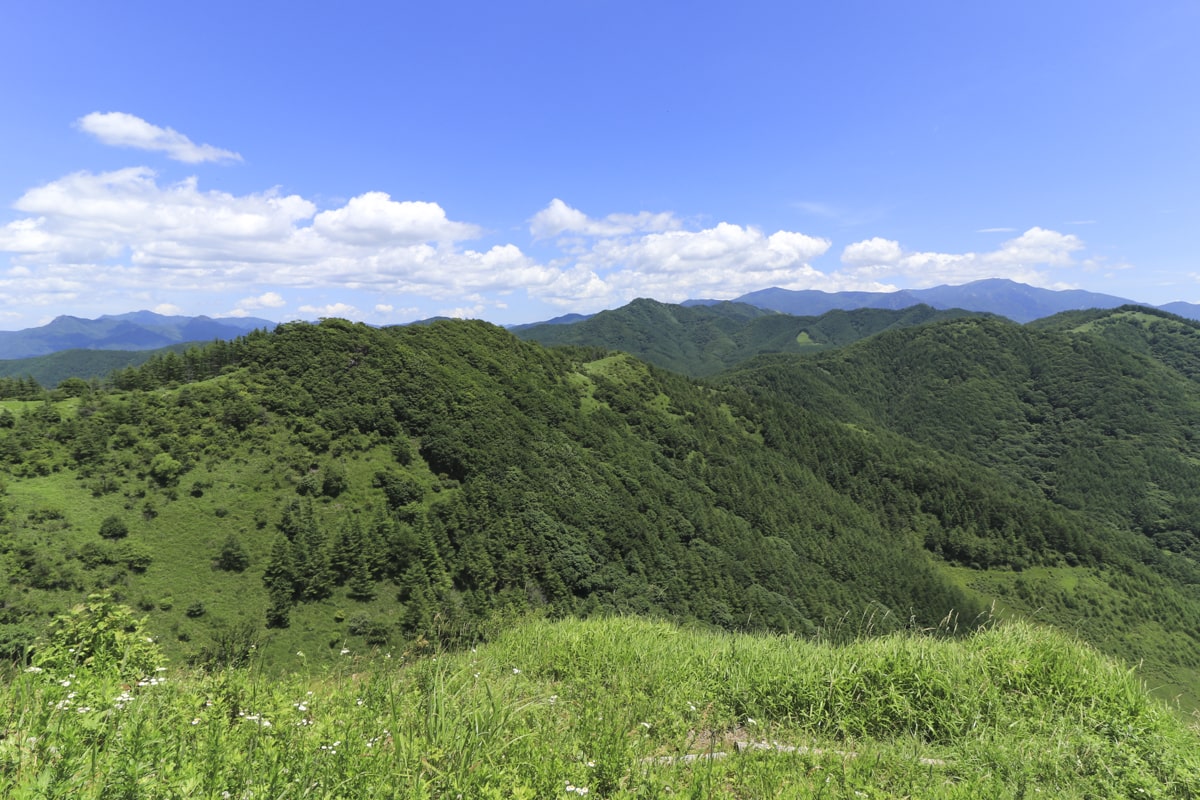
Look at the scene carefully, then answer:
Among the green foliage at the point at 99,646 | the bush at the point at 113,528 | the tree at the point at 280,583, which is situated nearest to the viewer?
the green foliage at the point at 99,646

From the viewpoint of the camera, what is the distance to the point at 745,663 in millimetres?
6574

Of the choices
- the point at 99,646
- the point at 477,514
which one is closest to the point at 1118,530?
the point at 477,514

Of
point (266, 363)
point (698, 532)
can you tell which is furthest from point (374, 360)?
point (698, 532)

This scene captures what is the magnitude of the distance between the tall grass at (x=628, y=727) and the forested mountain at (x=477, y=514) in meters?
1.00

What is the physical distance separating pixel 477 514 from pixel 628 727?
52.9m

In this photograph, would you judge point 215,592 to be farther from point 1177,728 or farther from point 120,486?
point 1177,728

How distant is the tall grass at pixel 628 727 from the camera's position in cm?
341

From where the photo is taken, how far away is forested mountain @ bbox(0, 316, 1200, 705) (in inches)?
1451

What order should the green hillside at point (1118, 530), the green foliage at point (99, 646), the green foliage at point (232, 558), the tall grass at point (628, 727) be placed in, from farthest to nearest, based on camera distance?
the green hillside at point (1118, 530), the green foliage at point (232, 558), the green foliage at point (99, 646), the tall grass at point (628, 727)

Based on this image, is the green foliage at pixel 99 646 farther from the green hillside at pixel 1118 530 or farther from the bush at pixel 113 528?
the green hillside at pixel 1118 530

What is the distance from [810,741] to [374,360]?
236ft

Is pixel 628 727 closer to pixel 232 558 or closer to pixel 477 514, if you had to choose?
pixel 232 558

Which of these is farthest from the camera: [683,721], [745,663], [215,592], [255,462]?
[255,462]

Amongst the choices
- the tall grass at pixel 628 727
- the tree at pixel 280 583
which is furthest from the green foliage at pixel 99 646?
the tree at pixel 280 583
